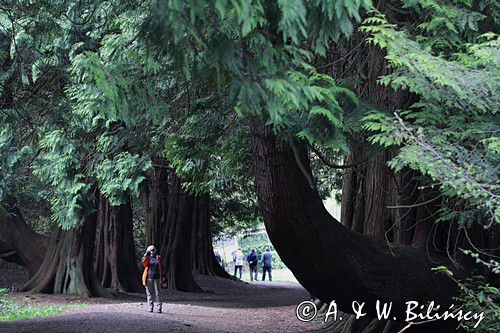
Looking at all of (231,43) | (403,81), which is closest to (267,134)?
(403,81)

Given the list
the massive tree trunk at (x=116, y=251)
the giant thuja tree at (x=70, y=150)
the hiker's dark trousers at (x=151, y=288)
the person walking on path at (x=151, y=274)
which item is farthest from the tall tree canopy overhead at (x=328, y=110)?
the massive tree trunk at (x=116, y=251)

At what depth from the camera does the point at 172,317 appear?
49.7 feet

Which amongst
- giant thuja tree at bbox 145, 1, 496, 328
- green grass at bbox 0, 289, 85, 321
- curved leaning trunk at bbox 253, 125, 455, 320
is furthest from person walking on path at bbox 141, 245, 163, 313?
giant thuja tree at bbox 145, 1, 496, 328

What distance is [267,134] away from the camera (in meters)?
8.62

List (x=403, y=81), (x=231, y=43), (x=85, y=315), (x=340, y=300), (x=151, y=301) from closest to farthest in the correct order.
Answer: (x=231, y=43)
(x=403, y=81)
(x=340, y=300)
(x=85, y=315)
(x=151, y=301)

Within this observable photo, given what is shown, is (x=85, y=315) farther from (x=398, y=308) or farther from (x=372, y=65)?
(x=372, y=65)

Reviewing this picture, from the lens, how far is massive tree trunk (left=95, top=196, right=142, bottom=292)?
75.9 feet

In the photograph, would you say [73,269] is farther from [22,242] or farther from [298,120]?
[298,120]

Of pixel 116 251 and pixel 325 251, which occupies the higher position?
pixel 116 251

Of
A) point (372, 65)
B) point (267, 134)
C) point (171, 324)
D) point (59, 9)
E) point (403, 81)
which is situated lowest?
point (171, 324)

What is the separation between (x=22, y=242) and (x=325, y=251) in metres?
16.5

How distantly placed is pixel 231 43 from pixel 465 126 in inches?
144

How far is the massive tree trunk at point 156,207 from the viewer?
26.5 metres

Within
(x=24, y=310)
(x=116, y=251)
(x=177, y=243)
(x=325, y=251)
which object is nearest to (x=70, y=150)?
(x=24, y=310)
